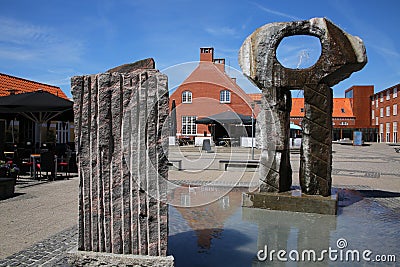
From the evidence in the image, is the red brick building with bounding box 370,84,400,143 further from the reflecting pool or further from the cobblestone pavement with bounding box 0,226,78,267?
the cobblestone pavement with bounding box 0,226,78,267

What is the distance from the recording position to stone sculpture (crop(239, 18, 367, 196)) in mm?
6523

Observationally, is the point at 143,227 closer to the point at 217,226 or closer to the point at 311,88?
the point at 217,226

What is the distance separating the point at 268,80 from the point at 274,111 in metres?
0.61

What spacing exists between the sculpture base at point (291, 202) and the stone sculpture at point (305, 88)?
0.22 meters

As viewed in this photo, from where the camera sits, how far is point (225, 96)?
38906 millimetres

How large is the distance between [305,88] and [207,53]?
34485 millimetres

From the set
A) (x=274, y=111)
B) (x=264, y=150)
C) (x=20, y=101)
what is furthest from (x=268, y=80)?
(x=20, y=101)

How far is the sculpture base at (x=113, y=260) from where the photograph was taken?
3273 millimetres

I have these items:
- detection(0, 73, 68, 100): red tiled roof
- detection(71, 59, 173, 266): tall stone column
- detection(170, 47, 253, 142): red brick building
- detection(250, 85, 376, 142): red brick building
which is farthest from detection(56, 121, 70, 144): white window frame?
detection(250, 85, 376, 142): red brick building

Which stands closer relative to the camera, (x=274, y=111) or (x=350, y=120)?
(x=274, y=111)

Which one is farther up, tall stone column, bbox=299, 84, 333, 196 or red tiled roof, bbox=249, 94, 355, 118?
red tiled roof, bbox=249, 94, 355, 118

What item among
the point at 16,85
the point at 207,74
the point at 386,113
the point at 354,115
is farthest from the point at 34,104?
the point at 354,115

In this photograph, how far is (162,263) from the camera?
3.26m

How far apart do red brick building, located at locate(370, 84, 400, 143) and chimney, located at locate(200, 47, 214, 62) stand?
31.1 meters
